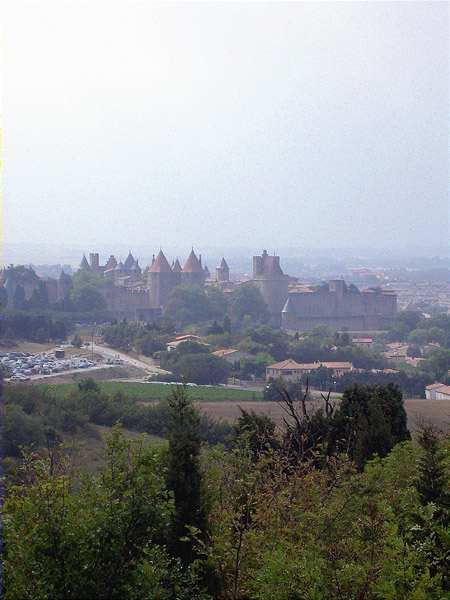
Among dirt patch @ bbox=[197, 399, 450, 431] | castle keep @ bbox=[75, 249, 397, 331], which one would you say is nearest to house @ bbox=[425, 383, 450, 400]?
dirt patch @ bbox=[197, 399, 450, 431]

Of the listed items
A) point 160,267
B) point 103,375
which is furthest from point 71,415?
point 160,267

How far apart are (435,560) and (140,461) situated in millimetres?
1387

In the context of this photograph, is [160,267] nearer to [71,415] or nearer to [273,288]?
[273,288]

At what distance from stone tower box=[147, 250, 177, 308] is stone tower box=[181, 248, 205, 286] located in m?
1.89

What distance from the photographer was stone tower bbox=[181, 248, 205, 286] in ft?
196

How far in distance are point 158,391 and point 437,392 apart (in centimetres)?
799

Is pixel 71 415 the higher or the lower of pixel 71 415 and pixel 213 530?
the lower

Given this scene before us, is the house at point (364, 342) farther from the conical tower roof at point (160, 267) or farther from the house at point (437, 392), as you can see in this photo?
the conical tower roof at point (160, 267)

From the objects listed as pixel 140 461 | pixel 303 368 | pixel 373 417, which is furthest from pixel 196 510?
pixel 303 368

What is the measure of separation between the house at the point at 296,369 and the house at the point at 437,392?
440cm

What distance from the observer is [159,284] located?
56688 mm

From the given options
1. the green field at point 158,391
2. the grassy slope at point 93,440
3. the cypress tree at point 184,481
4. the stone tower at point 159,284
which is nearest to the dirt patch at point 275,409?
the green field at point 158,391

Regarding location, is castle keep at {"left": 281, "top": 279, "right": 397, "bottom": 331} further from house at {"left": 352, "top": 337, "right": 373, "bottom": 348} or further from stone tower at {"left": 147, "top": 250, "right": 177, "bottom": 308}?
house at {"left": 352, "top": 337, "right": 373, "bottom": 348}

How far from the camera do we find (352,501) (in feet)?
17.7
